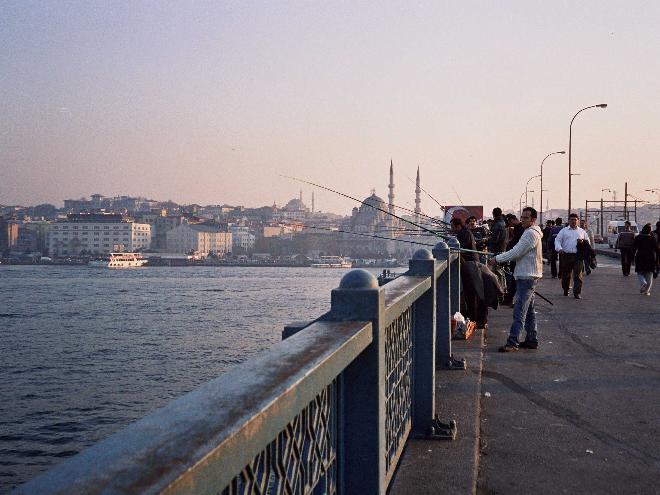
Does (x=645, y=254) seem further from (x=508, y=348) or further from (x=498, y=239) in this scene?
(x=508, y=348)

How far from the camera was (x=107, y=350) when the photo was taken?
1825 inches

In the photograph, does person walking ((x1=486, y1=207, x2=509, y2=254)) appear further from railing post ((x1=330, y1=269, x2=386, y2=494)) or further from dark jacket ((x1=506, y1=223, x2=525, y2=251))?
railing post ((x1=330, y1=269, x2=386, y2=494))

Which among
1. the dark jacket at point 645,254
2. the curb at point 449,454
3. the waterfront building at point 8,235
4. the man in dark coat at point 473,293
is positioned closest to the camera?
the curb at point 449,454

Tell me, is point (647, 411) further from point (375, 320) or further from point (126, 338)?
point (126, 338)

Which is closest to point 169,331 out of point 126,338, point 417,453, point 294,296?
point 126,338

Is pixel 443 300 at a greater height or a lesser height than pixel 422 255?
lesser

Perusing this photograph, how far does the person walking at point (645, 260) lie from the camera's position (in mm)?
14750

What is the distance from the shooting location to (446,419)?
4.84 metres

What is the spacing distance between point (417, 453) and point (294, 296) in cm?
6886

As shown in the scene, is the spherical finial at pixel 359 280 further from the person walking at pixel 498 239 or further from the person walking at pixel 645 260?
the person walking at pixel 645 260

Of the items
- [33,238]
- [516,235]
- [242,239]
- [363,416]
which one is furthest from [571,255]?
[33,238]

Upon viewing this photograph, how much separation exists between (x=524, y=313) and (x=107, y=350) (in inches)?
1636

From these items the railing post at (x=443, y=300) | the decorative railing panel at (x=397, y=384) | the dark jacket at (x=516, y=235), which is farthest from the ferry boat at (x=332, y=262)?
the decorative railing panel at (x=397, y=384)

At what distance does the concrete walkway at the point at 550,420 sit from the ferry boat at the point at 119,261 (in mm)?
136773
